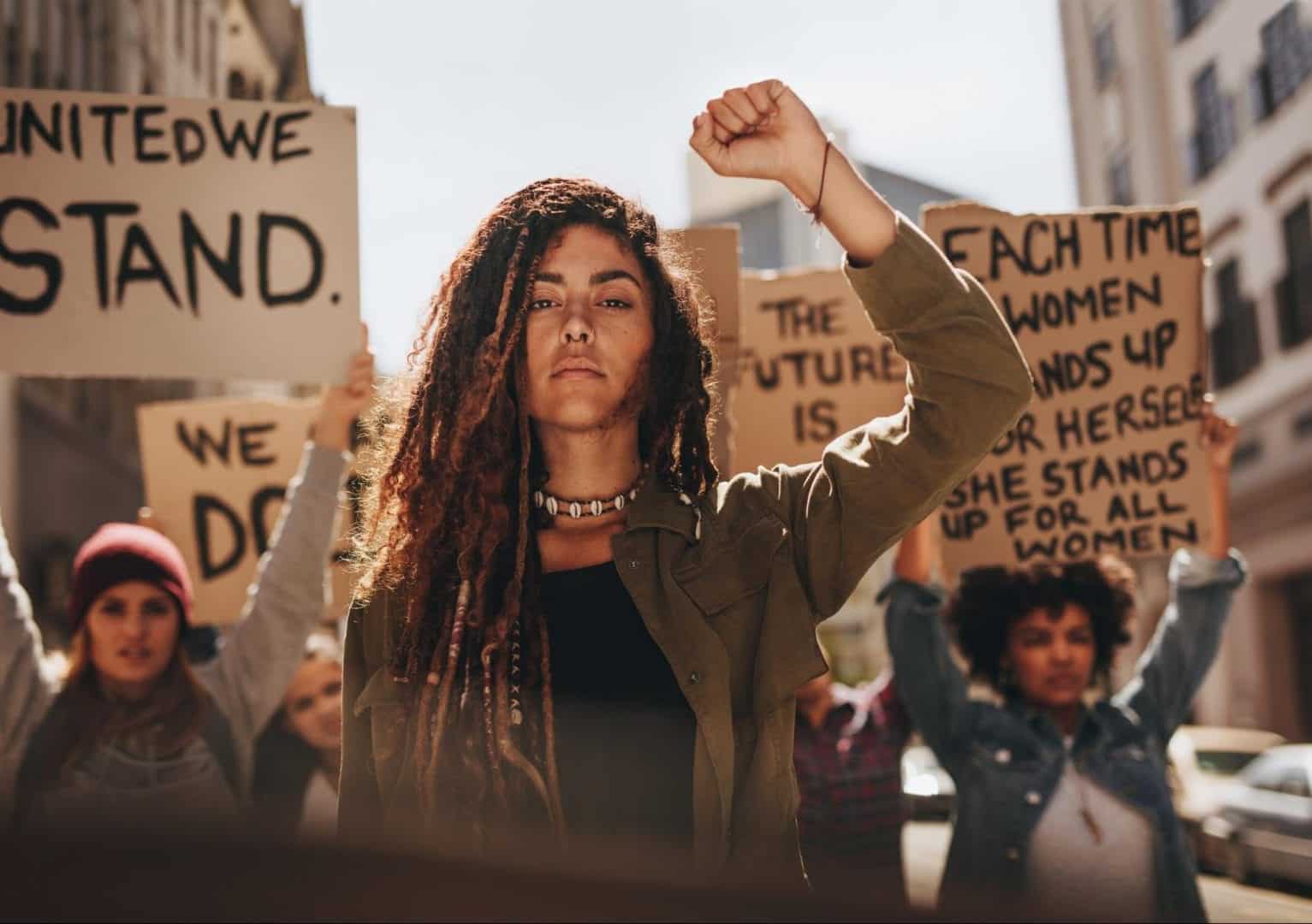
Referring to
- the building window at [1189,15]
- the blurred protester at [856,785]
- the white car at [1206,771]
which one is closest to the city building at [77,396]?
the white car at [1206,771]

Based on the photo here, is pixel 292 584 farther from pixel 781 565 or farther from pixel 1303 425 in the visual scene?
pixel 1303 425

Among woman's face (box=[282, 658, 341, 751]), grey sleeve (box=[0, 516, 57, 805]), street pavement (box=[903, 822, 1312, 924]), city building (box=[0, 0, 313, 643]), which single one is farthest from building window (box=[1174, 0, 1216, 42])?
grey sleeve (box=[0, 516, 57, 805])

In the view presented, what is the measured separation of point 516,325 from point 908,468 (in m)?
0.59

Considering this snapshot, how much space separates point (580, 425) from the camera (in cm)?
222

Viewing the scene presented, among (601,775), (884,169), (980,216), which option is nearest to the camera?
(601,775)

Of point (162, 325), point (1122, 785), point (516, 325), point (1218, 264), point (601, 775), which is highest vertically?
point (1218, 264)

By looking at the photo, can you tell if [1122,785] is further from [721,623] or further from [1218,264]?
[1218,264]

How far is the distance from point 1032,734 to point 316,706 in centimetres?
276

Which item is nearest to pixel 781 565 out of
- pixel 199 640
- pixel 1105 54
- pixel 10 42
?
pixel 199 640

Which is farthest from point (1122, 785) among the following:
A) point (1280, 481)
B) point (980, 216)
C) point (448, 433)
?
point (1280, 481)

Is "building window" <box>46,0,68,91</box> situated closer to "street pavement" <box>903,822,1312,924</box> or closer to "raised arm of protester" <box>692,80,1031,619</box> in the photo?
"street pavement" <box>903,822,1312,924</box>

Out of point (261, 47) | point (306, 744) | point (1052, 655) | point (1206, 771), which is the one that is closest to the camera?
point (1052, 655)

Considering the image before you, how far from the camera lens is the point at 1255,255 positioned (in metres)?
21.1

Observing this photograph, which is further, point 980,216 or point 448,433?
point 980,216
